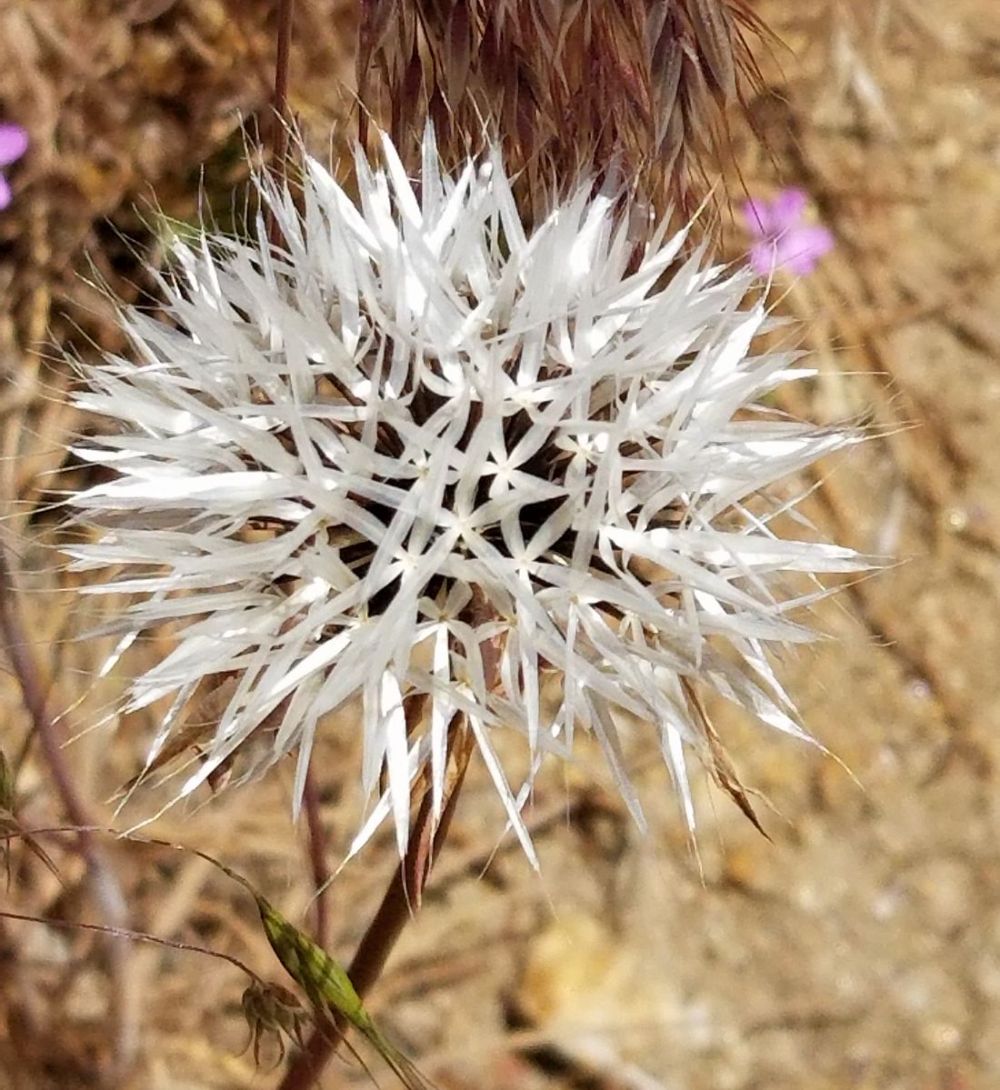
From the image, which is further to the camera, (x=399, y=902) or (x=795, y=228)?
(x=795, y=228)

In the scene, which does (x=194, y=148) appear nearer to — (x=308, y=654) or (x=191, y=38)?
(x=191, y=38)

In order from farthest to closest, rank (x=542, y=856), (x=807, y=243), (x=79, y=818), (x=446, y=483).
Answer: (x=807, y=243) → (x=542, y=856) → (x=79, y=818) → (x=446, y=483)

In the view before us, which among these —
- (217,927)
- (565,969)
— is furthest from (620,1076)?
(217,927)

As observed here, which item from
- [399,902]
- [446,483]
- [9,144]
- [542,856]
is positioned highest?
[9,144]

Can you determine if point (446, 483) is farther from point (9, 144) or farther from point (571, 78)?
point (9, 144)

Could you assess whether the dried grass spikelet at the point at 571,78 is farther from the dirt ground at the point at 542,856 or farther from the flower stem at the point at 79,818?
the dirt ground at the point at 542,856

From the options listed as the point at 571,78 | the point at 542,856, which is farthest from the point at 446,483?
the point at 542,856
